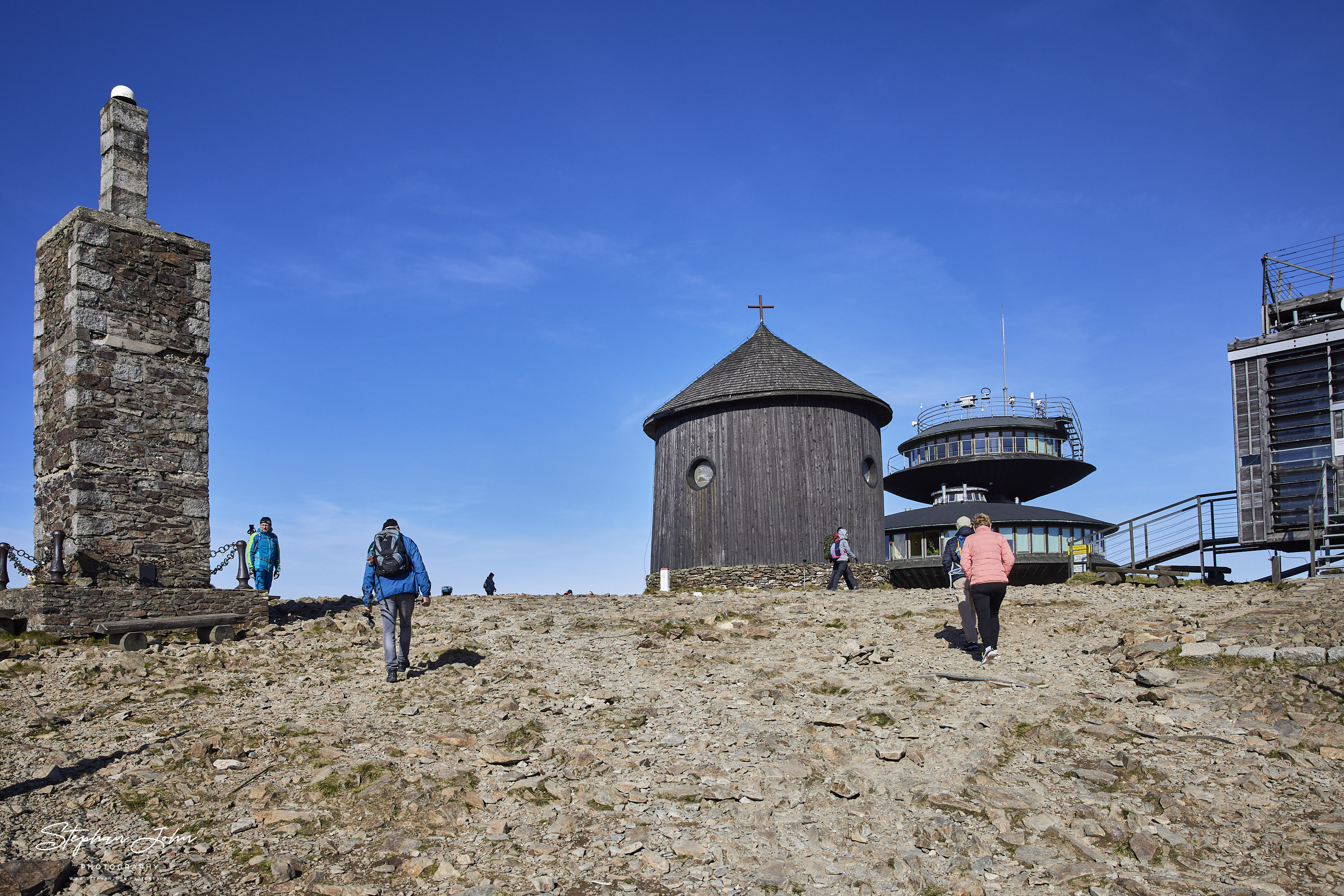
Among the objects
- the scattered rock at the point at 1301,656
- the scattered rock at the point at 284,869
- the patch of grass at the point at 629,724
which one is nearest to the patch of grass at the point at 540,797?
the patch of grass at the point at 629,724

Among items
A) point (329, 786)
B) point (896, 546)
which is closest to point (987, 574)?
point (329, 786)

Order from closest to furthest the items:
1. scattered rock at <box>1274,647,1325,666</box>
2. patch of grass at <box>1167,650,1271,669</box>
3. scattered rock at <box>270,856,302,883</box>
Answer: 1. scattered rock at <box>270,856,302,883</box>
2. scattered rock at <box>1274,647,1325,666</box>
3. patch of grass at <box>1167,650,1271,669</box>

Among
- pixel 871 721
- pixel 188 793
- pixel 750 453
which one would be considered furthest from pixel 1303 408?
pixel 188 793

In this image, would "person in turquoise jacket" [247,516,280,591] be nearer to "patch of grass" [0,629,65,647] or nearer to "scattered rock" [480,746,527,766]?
"patch of grass" [0,629,65,647]

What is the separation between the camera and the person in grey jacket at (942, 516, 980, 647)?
13.0 m

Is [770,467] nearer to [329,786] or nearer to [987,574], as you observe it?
[987,574]

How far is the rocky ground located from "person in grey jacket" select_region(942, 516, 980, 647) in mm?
342

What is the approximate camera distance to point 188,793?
27.6 ft

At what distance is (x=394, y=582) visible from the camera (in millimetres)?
11930

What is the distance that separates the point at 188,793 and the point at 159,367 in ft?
29.1

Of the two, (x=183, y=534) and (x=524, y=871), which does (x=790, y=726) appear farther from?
(x=183, y=534)

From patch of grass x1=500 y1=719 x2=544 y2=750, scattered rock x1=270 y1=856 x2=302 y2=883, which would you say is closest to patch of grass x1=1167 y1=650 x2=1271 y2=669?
patch of grass x1=500 y1=719 x2=544 y2=750

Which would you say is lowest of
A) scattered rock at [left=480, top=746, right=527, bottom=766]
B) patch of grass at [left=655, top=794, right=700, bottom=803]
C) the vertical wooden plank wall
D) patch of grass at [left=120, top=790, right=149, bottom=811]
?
patch of grass at [left=655, top=794, right=700, bottom=803]

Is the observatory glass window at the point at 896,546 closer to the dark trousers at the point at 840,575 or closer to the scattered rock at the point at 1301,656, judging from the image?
the dark trousers at the point at 840,575
